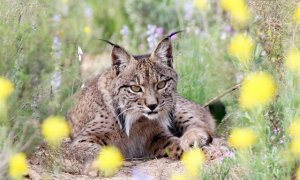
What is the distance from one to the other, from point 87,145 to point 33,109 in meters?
0.80

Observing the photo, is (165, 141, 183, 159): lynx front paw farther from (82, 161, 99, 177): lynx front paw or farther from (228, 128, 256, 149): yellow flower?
(228, 128, 256, 149): yellow flower

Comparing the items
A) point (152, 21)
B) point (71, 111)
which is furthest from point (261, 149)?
point (152, 21)

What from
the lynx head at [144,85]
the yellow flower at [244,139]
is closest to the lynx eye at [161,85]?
the lynx head at [144,85]

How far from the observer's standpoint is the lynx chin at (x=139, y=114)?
7.05 metres

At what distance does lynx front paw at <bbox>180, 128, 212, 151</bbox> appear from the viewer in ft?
22.9

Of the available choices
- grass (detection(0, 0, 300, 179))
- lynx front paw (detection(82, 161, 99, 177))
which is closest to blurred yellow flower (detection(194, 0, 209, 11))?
grass (detection(0, 0, 300, 179))

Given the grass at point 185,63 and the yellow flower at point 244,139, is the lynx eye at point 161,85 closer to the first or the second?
the grass at point 185,63

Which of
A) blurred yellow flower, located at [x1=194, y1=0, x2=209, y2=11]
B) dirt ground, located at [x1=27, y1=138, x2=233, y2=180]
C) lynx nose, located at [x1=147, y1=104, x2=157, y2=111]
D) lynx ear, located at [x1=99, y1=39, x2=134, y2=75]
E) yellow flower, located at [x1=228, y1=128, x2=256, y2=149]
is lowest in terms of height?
dirt ground, located at [x1=27, y1=138, x2=233, y2=180]

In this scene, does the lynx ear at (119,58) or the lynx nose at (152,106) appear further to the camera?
the lynx ear at (119,58)

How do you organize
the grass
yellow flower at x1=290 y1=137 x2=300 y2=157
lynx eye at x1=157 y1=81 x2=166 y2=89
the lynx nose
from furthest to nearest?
lynx eye at x1=157 y1=81 x2=166 y2=89 < the lynx nose < the grass < yellow flower at x1=290 y1=137 x2=300 y2=157

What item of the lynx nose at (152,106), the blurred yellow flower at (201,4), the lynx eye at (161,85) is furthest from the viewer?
the blurred yellow flower at (201,4)

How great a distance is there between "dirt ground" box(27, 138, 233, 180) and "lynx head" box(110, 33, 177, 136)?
0.35 meters

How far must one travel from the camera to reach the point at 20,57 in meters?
6.42

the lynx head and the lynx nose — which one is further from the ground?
the lynx head
